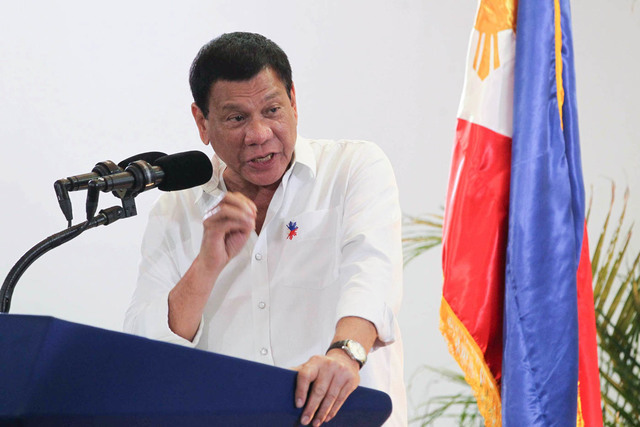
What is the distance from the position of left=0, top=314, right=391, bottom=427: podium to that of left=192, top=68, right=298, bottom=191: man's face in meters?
1.09

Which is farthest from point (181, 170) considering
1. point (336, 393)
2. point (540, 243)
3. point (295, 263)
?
point (540, 243)

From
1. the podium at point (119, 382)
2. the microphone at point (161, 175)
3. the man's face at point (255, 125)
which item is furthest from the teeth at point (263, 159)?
the podium at point (119, 382)

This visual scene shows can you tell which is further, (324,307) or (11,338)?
(324,307)

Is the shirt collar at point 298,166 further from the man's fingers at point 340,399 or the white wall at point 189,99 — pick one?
the man's fingers at point 340,399

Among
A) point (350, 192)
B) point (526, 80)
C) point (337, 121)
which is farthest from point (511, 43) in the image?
point (337, 121)

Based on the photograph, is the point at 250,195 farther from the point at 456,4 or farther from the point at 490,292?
the point at 456,4

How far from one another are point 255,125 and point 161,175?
0.63m

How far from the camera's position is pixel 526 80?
2156 millimetres

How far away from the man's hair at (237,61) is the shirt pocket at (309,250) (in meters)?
0.34

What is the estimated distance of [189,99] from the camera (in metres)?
3.15

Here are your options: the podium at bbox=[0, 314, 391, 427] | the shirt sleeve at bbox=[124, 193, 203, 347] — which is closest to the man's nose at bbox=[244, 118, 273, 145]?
the shirt sleeve at bbox=[124, 193, 203, 347]

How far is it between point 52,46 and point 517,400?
211cm

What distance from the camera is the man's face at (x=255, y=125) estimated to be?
199cm

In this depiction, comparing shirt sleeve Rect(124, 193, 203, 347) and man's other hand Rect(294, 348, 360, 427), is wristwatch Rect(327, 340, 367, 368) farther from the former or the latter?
shirt sleeve Rect(124, 193, 203, 347)
